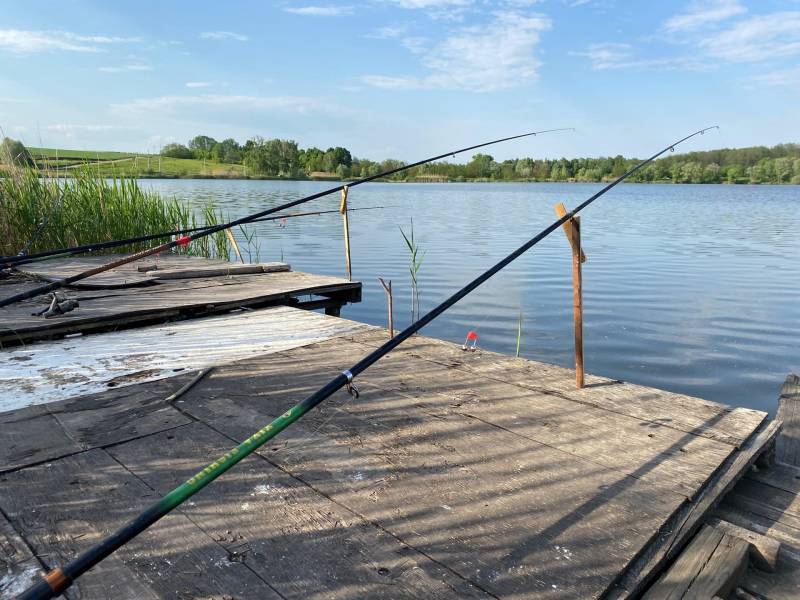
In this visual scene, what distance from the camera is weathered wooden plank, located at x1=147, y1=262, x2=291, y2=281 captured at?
8.39m

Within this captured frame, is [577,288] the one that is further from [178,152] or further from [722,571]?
[178,152]

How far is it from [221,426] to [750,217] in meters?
34.2

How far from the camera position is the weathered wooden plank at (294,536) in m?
1.91

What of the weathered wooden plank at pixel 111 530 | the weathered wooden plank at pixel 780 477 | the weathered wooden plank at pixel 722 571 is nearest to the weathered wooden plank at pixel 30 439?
the weathered wooden plank at pixel 111 530

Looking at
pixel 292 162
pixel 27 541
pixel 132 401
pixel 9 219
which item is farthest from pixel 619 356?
pixel 292 162

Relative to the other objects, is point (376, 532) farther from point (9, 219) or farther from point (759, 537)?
point (9, 219)

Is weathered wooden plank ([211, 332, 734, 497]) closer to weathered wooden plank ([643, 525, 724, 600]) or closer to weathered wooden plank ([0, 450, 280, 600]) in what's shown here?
weathered wooden plank ([643, 525, 724, 600])

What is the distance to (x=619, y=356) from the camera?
8156mm

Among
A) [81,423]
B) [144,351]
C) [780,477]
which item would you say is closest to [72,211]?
[144,351]

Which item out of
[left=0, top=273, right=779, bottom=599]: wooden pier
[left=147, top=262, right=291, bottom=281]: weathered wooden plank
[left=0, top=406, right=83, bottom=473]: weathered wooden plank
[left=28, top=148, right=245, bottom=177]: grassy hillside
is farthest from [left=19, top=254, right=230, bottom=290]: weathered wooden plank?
[left=0, top=406, right=83, bottom=473]: weathered wooden plank

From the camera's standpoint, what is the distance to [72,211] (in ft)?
32.4

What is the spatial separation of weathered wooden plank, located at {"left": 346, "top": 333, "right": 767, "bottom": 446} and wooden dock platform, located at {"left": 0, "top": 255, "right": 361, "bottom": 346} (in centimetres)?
287

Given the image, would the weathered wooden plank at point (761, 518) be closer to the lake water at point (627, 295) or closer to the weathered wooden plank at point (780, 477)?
the weathered wooden plank at point (780, 477)

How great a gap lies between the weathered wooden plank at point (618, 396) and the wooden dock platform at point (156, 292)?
2866mm
